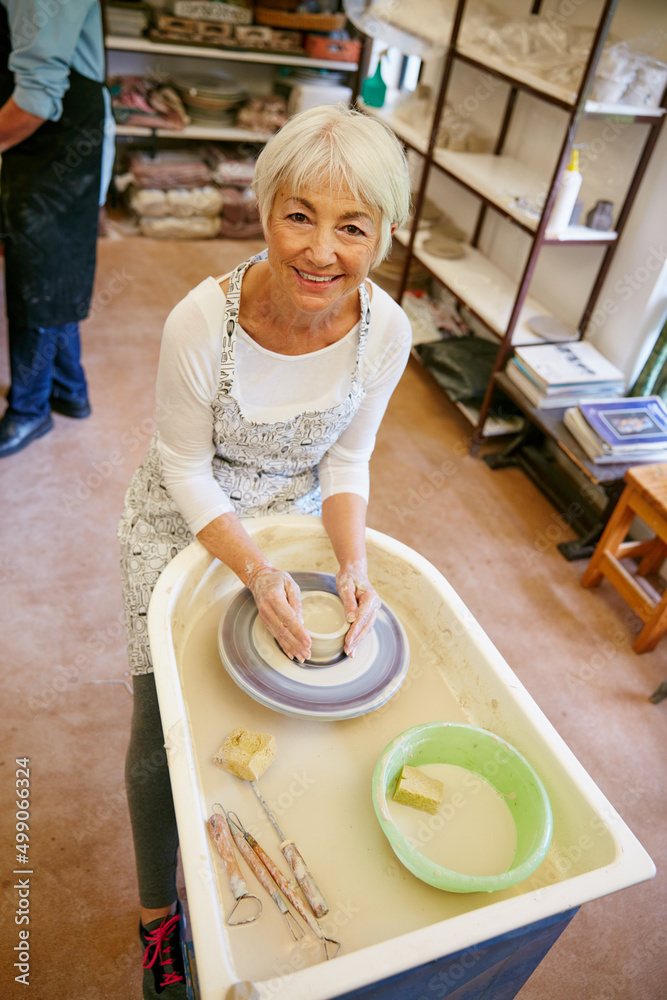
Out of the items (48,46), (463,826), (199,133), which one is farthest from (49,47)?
(199,133)

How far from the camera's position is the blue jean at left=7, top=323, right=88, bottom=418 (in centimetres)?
252

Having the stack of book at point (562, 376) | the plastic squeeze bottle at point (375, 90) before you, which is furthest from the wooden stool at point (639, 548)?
the plastic squeeze bottle at point (375, 90)

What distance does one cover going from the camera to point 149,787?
1.30 m

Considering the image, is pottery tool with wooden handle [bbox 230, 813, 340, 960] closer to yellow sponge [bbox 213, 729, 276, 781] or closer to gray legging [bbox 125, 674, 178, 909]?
yellow sponge [bbox 213, 729, 276, 781]

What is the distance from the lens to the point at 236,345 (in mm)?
1268

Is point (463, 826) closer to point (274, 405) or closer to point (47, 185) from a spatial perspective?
point (274, 405)

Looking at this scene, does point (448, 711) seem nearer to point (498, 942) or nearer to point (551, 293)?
point (498, 942)

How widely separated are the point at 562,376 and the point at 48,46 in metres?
1.86

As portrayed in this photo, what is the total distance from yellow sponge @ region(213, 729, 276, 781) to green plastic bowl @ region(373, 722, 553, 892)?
0.15 m

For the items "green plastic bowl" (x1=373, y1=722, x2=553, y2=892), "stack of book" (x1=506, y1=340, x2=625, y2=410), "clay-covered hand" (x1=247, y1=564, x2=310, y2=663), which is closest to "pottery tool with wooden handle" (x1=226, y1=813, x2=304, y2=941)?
"green plastic bowl" (x1=373, y1=722, x2=553, y2=892)

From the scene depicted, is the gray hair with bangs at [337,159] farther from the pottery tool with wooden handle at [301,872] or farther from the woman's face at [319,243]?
the pottery tool with wooden handle at [301,872]

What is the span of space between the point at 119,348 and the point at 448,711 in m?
2.59

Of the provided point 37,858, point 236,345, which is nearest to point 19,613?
point 37,858

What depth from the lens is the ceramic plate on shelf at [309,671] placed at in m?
1.10
